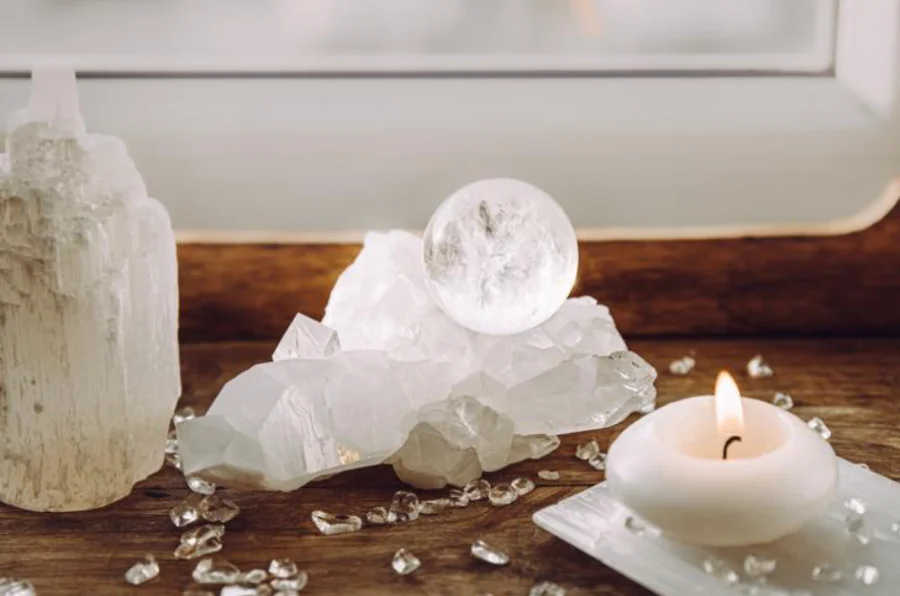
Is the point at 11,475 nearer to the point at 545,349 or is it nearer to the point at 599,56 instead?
the point at 545,349

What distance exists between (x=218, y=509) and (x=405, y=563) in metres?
0.11

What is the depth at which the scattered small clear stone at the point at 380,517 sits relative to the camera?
19.9 inches

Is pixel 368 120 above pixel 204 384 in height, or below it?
above

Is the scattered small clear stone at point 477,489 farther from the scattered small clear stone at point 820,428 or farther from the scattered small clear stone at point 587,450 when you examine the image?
the scattered small clear stone at point 820,428

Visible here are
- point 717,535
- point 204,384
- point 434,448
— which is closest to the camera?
point 717,535

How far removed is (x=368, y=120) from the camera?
74 cm

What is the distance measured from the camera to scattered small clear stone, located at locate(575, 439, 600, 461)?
1.88 feet

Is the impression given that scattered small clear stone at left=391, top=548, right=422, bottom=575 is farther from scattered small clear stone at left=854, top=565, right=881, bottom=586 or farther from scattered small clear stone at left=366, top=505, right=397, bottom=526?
scattered small clear stone at left=854, top=565, right=881, bottom=586

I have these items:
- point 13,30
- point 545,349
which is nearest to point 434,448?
point 545,349

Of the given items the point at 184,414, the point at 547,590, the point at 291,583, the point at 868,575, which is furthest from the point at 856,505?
the point at 184,414

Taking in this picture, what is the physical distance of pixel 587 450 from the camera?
58cm

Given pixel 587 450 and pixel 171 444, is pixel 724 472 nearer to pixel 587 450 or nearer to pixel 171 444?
pixel 587 450

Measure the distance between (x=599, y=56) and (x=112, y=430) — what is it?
0.43 metres

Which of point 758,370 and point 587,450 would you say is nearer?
point 587,450
